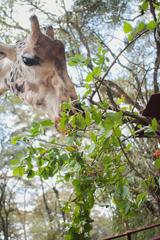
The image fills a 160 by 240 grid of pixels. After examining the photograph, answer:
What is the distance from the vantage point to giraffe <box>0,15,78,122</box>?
72.1 inches

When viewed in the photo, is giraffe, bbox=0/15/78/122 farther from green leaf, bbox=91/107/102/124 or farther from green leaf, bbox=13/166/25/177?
green leaf, bbox=91/107/102/124

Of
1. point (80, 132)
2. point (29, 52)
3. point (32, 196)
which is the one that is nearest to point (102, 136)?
point (80, 132)

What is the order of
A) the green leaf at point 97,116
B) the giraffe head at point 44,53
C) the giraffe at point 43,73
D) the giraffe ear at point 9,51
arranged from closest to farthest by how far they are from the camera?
the green leaf at point 97,116 → the giraffe at point 43,73 → the giraffe head at point 44,53 → the giraffe ear at point 9,51

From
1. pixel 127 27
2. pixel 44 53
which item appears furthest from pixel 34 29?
pixel 127 27

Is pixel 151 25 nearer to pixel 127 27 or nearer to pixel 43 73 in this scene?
pixel 127 27

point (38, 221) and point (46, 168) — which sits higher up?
point (38, 221)

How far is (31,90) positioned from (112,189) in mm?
1164

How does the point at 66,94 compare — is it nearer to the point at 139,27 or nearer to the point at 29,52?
the point at 29,52

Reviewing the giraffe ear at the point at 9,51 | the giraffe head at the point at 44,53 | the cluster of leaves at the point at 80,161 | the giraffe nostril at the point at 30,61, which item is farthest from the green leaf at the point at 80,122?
the giraffe ear at the point at 9,51

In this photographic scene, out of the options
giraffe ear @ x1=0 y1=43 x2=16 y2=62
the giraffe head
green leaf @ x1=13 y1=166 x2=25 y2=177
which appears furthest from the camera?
giraffe ear @ x1=0 y1=43 x2=16 y2=62

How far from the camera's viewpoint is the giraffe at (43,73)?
1.83 meters

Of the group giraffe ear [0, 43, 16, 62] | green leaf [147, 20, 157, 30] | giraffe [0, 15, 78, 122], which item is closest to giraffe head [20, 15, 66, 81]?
giraffe [0, 15, 78, 122]

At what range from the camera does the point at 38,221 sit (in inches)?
553

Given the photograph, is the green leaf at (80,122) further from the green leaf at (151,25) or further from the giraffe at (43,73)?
the giraffe at (43,73)
